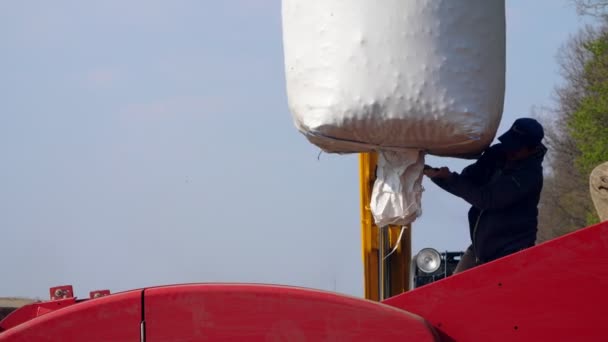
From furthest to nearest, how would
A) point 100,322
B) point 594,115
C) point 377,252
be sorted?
point 594,115 < point 377,252 < point 100,322

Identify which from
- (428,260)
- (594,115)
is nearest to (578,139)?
(594,115)

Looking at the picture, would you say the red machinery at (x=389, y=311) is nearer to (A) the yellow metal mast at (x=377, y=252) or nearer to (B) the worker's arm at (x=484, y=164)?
(B) the worker's arm at (x=484, y=164)

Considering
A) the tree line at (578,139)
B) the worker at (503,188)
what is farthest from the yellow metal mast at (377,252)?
the tree line at (578,139)

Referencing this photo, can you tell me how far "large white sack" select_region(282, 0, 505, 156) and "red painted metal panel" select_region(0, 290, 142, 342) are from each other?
91cm

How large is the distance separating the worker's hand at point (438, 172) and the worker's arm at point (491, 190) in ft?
0.04

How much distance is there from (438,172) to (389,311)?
1033 millimetres

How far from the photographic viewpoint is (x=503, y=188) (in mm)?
3842

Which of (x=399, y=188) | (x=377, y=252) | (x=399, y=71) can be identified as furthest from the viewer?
(x=377, y=252)

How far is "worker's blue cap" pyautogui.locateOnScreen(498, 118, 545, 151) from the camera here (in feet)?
13.0

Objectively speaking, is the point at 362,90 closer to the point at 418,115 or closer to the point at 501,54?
the point at 418,115

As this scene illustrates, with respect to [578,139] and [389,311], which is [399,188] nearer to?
[389,311]

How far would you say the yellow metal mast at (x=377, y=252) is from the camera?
425 centimetres

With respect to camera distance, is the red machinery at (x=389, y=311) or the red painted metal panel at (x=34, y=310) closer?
the red machinery at (x=389, y=311)

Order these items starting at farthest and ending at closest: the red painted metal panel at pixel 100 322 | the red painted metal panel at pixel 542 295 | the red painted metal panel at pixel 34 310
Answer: the red painted metal panel at pixel 34 310, the red painted metal panel at pixel 542 295, the red painted metal panel at pixel 100 322
